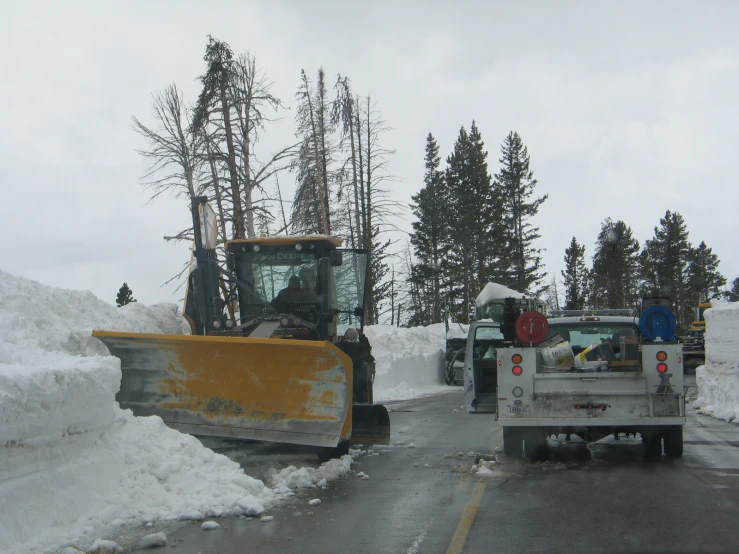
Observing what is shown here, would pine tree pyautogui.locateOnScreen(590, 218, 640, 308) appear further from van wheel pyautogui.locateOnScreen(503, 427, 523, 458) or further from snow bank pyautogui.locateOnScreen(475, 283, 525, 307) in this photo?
van wheel pyautogui.locateOnScreen(503, 427, 523, 458)

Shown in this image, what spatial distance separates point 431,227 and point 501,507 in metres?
44.9

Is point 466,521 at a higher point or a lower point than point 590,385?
lower

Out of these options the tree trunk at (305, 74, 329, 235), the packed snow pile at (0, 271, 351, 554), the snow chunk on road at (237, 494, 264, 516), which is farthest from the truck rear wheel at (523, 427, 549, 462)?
the tree trunk at (305, 74, 329, 235)

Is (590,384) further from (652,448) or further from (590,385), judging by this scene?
(652,448)

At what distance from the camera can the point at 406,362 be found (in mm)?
27609

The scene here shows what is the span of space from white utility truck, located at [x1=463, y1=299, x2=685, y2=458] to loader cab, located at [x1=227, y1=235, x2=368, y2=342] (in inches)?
116

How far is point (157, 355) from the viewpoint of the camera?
9359 mm

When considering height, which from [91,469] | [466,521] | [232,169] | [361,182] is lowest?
[466,521]

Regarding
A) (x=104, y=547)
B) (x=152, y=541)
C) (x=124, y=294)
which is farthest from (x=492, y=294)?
(x=124, y=294)

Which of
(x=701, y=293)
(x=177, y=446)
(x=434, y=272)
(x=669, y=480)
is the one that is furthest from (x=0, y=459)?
(x=701, y=293)

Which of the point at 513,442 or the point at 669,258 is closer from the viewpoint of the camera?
the point at 513,442

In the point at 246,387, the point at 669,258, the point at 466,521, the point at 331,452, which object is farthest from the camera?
the point at 669,258

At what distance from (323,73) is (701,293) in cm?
5984

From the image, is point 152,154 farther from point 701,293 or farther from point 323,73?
point 701,293
